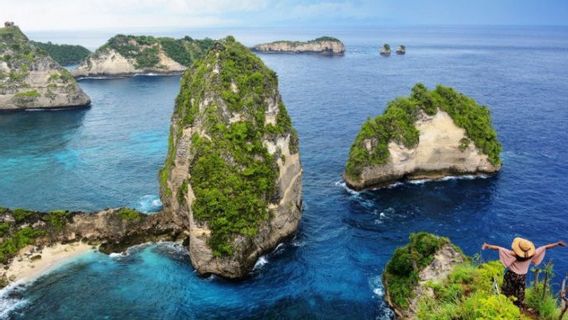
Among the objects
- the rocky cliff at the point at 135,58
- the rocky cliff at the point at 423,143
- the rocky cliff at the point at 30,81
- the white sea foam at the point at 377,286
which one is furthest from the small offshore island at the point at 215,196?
the rocky cliff at the point at 135,58

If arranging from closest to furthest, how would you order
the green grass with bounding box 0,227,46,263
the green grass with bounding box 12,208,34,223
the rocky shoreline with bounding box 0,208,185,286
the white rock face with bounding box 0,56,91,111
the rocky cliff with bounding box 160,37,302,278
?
the rocky cliff with bounding box 160,37,302,278, the green grass with bounding box 0,227,46,263, the rocky shoreline with bounding box 0,208,185,286, the green grass with bounding box 12,208,34,223, the white rock face with bounding box 0,56,91,111

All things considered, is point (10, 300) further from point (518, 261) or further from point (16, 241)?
point (518, 261)

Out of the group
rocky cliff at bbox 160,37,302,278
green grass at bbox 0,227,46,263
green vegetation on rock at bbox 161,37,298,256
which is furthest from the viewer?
green grass at bbox 0,227,46,263

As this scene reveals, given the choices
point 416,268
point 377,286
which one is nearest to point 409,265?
point 416,268

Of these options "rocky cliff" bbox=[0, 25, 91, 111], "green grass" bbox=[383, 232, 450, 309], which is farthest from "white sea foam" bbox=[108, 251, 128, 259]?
"rocky cliff" bbox=[0, 25, 91, 111]

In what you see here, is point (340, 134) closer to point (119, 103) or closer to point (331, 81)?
point (331, 81)

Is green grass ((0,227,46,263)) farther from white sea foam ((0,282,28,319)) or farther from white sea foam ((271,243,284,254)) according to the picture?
white sea foam ((271,243,284,254))
